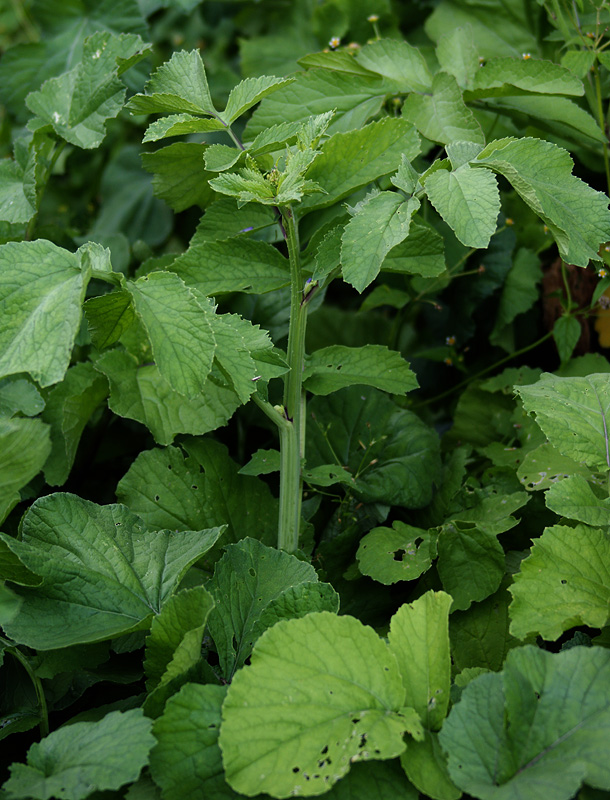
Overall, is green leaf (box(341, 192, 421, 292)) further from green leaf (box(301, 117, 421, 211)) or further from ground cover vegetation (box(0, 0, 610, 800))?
green leaf (box(301, 117, 421, 211))

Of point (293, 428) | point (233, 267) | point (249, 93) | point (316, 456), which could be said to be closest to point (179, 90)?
point (249, 93)

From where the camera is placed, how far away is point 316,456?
1.20 metres

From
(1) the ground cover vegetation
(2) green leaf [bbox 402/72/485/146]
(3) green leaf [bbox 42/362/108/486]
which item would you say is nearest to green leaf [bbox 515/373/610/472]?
(1) the ground cover vegetation

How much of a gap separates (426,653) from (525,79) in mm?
842

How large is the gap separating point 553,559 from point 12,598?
0.58 m

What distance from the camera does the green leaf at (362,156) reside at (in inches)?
37.0

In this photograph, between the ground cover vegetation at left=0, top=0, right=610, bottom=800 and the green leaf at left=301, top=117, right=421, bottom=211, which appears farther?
the green leaf at left=301, top=117, right=421, bottom=211

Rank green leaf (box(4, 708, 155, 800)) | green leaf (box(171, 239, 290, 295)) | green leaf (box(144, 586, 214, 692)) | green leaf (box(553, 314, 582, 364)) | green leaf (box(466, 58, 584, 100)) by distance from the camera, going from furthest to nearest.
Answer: green leaf (box(553, 314, 582, 364)), green leaf (box(466, 58, 584, 100)), green leaf (box(171, 239, 290, 295)), green leaf (box(144, 586, 214, 692)), green leaf (box(4, 708, 155, 800))

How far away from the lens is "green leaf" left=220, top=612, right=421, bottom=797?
0.67 metres

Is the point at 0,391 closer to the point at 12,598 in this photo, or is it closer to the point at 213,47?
the point at 12,598

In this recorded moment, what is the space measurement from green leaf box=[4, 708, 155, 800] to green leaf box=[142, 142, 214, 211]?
70 cm

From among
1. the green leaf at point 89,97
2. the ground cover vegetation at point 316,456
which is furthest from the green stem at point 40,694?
the green leaf at point 89,97

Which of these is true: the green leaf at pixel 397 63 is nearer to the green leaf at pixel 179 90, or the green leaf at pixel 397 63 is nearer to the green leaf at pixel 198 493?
the green leaf at pixel 179 90

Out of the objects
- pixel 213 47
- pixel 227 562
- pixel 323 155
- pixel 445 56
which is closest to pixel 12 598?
pixel 227 562
